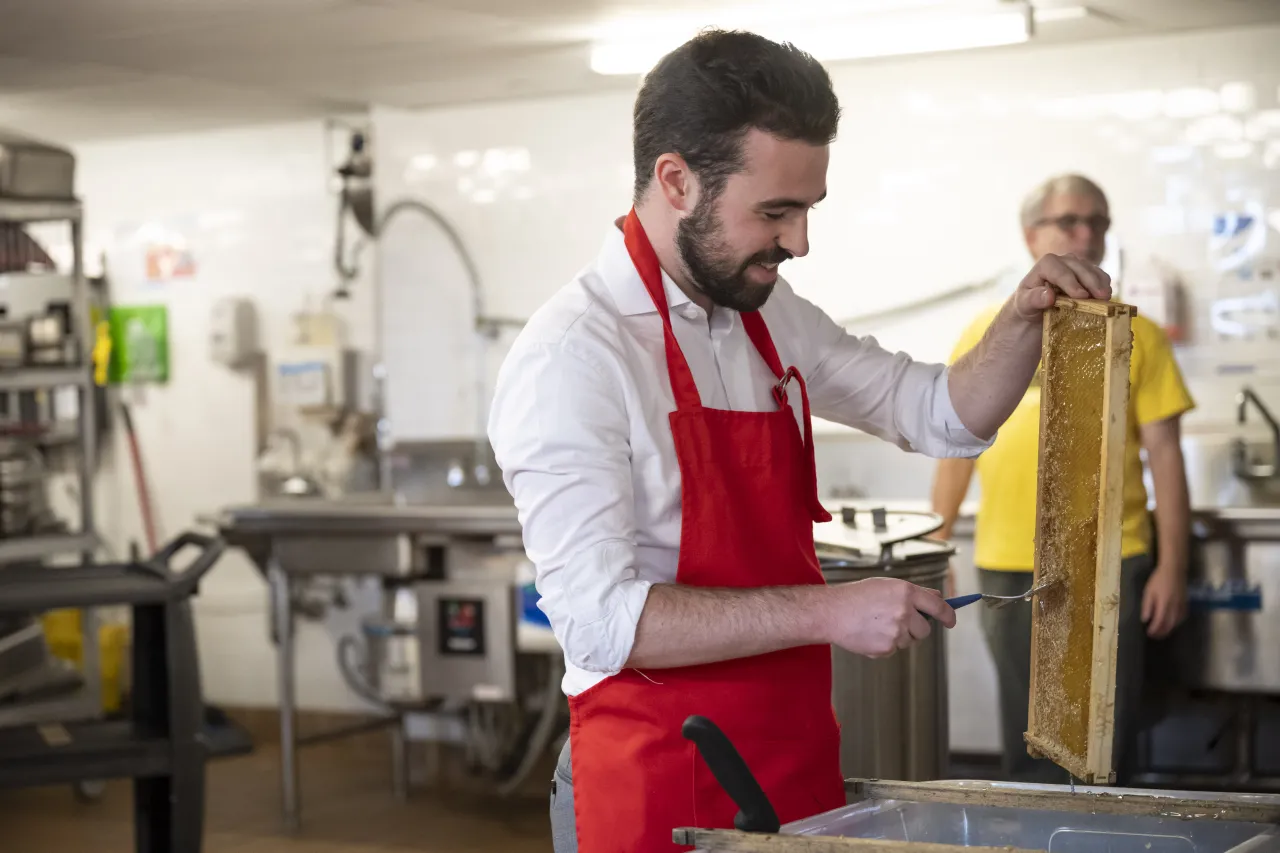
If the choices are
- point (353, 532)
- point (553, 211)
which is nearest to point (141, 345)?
point (553, 211)

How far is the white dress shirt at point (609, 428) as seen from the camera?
1.54m

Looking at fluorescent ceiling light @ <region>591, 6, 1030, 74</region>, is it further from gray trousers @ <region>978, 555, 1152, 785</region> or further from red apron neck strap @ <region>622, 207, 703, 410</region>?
red apron neck strap @ <region>622, 207, 703, 410</region>

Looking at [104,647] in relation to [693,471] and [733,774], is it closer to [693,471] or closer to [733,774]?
[693,471]

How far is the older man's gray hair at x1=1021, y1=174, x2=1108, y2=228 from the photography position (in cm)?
335

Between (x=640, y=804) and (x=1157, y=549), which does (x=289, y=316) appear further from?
(x=640, y=804)

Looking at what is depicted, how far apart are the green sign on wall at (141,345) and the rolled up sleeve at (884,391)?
4742 mm

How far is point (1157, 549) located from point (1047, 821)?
7.58ft

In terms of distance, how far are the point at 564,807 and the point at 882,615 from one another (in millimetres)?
548

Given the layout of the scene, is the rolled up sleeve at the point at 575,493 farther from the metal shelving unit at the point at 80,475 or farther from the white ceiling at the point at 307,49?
the metal shelving unit at the point at 80,475

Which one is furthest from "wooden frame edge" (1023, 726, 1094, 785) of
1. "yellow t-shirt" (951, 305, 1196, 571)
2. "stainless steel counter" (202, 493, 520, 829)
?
"stainless steel counter" (202, 493, 520, 829)

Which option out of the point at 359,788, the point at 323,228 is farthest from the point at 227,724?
the point at 323,228

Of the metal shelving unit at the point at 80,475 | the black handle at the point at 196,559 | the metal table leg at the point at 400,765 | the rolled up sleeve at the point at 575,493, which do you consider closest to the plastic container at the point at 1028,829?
the rolled up sleeve at the point at 575,493

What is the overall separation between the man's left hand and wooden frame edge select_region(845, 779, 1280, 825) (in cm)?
209

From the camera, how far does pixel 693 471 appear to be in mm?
1654
